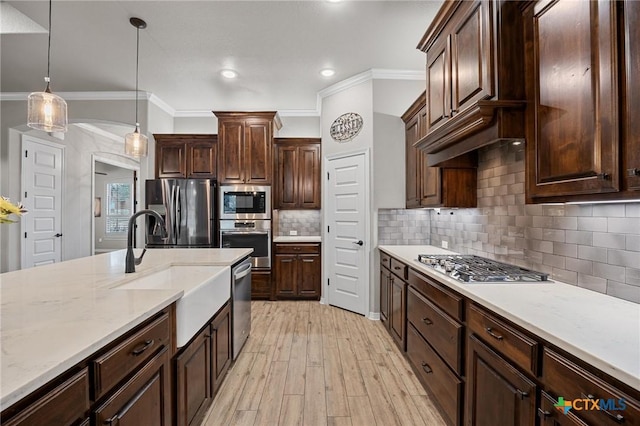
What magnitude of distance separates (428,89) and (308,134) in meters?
3.21

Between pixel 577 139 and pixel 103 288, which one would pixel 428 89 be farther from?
pixel 103 288

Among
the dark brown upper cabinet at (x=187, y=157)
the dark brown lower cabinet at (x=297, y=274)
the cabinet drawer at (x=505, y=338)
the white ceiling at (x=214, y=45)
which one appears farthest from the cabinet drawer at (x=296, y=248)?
the cabinet drawer at (x=505, y=338)

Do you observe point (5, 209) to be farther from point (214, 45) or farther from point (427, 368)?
point (214, 45)

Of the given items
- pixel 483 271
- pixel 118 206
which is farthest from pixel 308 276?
pixel 118 206

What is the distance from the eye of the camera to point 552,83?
132cm

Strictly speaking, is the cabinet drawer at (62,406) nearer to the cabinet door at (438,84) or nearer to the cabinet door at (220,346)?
the cabinet door at (220,346)

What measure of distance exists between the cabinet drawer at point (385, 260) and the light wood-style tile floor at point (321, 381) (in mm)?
750

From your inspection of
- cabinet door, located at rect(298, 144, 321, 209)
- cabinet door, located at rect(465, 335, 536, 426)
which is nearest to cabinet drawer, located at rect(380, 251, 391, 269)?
cabinet door, located at rect(465, 335, 536, 426)

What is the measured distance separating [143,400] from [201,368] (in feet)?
2.01

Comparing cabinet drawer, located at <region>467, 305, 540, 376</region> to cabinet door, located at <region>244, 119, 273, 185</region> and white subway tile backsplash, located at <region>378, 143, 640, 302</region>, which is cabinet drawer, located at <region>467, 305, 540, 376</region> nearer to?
white subway tile backsplash, located at <region>378, 143, 640, 302</region>

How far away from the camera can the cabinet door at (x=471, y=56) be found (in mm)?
1602

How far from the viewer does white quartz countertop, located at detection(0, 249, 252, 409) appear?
0.69 m

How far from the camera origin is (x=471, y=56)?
1766 millimetres

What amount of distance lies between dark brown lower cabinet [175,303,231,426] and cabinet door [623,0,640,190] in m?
2.00
